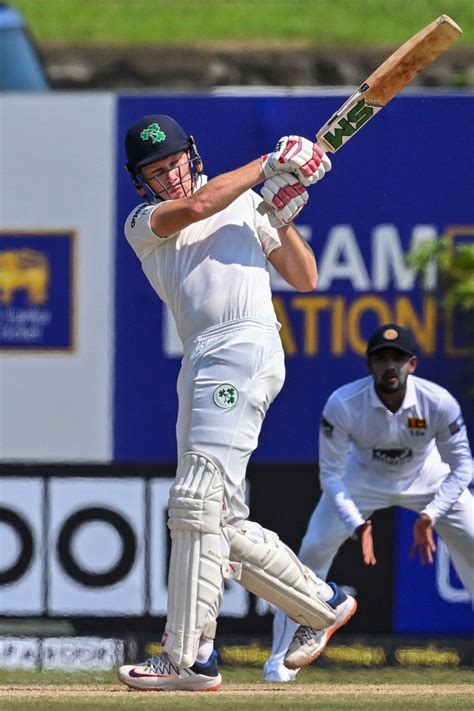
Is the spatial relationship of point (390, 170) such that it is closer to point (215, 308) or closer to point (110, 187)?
point (110, 187)

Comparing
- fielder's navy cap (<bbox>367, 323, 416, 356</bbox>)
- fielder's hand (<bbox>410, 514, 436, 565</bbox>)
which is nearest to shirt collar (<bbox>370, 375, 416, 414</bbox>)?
fielder's navy cap (<bbox>367, 323, 416, 356</bbox>)

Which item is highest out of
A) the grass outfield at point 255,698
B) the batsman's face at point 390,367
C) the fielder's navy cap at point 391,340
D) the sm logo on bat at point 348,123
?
the sm logo on bat at point 348,123

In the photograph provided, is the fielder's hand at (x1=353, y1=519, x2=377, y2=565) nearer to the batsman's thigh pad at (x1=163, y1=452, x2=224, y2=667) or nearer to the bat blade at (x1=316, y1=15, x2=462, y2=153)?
the batsman's thigh pad at (x1=163, y1=452, x2=224, y2=667)

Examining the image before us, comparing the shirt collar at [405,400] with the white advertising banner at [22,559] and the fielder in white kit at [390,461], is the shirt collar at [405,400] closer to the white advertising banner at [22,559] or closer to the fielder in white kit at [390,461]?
the fielder in white kit at [390,461]

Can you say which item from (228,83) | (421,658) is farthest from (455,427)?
(228,83)

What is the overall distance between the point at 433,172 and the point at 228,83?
3.96m

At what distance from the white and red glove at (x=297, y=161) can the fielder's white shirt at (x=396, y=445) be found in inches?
88.5

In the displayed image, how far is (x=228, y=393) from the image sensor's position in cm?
522

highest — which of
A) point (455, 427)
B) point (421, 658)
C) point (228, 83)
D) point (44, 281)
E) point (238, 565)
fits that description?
point (228, 83)

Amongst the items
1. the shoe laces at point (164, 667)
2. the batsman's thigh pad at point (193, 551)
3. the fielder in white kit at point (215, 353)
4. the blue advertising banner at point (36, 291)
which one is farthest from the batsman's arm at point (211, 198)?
the blue advertising banner at point (36, 291)

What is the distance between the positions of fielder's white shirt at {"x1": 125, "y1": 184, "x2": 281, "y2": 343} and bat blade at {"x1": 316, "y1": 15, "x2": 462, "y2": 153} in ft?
1.24

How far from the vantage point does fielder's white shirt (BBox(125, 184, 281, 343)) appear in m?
5.30

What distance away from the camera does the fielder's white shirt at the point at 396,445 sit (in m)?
7.31

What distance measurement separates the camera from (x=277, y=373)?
536 cm
